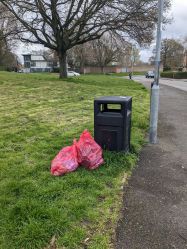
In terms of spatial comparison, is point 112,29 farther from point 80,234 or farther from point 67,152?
point 80,234

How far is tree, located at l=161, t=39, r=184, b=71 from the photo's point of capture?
77938mm

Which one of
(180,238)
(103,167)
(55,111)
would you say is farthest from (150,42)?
(180,238)

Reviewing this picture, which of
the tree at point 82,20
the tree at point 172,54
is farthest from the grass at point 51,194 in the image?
the tree at point 172,54

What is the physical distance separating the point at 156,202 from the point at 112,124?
1.48m

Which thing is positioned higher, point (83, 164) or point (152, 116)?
point (152, 116)

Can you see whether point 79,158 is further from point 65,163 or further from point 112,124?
point 112,124

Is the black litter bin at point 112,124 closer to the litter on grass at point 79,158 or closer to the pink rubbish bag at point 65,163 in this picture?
the litter on grass at point 79,158

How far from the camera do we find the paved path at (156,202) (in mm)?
2750

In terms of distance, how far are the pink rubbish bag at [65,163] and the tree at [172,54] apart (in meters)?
77.7

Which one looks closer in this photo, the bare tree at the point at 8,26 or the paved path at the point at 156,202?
the paved path at the point at 156,202

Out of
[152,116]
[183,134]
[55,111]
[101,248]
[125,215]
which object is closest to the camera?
[101,248]

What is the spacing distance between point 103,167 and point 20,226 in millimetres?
1709

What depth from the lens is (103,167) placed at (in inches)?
168

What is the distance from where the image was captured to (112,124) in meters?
4.51
